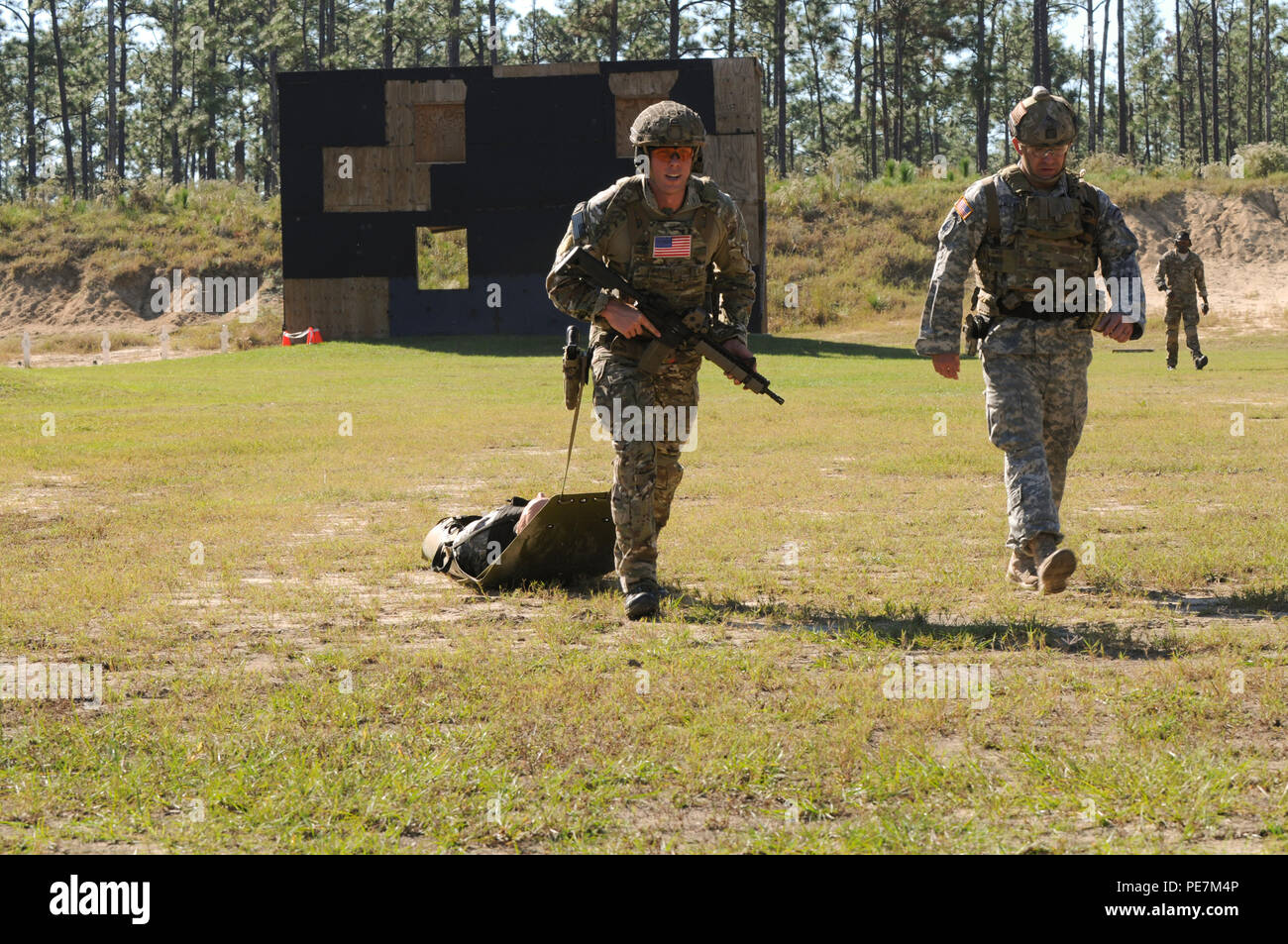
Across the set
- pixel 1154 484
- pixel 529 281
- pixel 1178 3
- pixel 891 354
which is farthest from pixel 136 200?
pixel 1178 3

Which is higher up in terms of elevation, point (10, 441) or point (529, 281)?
point (529, 281)

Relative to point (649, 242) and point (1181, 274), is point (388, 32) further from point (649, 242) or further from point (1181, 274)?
point (649, 242)

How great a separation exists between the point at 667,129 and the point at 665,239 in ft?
1.72

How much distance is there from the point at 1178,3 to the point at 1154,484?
255ft

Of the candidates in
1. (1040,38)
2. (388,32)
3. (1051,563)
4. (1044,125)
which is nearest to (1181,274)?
(1044,125)

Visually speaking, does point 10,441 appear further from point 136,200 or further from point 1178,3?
point 1178,3

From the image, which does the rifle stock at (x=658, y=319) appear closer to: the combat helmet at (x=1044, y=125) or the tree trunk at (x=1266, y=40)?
the combat helmet at (x=1044, y=125)

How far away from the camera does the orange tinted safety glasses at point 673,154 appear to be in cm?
648

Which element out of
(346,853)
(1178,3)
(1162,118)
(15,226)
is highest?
(1178,3)

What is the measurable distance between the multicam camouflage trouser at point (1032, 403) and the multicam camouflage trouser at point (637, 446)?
149cm

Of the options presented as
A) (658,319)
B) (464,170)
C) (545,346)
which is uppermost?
(464,170)

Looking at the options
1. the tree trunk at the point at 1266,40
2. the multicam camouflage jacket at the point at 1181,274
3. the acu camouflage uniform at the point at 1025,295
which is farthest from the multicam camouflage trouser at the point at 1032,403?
the tree trunk at the point at 1266,40

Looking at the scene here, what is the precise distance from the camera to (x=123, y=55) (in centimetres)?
7331

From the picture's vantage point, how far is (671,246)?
21.9 ft
